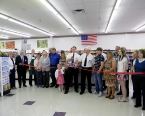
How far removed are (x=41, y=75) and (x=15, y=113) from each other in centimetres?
264

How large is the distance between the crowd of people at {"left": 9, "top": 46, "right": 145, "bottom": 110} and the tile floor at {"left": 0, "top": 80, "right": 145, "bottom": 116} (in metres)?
0.32

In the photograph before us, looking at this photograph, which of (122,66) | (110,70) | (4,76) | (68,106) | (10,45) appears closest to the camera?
(68,106)

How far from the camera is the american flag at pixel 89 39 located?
1243 cm

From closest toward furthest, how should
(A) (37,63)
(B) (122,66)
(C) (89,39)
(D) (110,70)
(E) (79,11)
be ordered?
1. (B) (122,66)
2. (D) (110,70)
3. (A) (37,63)
4. (E) (79,11)
5. (C) (89,39)

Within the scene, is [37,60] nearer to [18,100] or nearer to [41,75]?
[41,75]

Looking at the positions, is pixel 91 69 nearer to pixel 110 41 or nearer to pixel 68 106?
pixel 68 106

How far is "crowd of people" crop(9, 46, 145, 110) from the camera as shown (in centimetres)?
347

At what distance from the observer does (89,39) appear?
12531 millimetres

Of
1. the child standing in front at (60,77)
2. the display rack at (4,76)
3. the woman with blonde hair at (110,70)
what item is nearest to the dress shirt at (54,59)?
the child standing in front at (60,77)

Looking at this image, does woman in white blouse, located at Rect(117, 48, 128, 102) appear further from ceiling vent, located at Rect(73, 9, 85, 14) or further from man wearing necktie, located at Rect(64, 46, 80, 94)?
ceiling vent, located at Rect(73, 9, 85, 14)

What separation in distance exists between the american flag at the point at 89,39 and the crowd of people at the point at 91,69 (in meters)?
7.17

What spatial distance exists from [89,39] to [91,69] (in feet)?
27.3

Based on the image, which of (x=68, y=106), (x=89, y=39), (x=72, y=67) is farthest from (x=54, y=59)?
(x=89, y=39)

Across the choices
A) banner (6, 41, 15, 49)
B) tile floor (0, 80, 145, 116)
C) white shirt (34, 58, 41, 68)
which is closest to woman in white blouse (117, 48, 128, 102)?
tile floor (0, 80, 145, 116)
